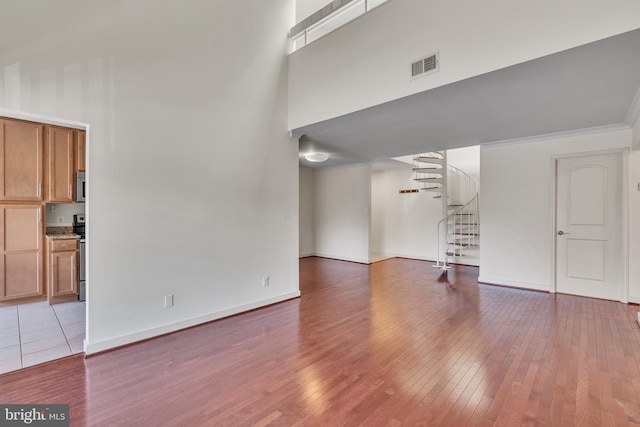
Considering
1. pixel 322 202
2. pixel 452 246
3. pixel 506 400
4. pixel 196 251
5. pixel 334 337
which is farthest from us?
pixel 322 202

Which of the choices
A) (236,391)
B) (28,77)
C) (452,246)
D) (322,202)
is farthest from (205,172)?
(452,246)

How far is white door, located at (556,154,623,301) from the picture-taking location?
4027mm

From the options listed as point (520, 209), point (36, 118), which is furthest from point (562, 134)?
point (36, 118)

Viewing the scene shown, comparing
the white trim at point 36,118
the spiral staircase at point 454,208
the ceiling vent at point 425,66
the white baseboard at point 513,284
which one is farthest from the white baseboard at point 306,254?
the white trim at point 36,118

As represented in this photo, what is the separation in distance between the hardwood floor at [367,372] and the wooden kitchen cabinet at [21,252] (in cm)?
217

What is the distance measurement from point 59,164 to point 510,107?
5.75 m

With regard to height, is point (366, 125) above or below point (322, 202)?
above

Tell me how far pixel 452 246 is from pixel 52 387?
6.57m

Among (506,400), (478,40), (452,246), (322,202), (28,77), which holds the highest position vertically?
(478,40)

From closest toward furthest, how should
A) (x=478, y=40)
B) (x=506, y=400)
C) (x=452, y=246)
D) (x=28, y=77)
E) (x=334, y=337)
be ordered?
(x=506, y=400)
(x=28, y=77)
(x=478, y=40)
(x=334, y=337)
(x=452, y=246)

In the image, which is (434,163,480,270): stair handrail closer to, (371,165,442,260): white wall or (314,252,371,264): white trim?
(371,165,442,260): white wall

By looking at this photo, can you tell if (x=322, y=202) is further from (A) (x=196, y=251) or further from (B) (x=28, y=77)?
(B) (x=28, y=77)

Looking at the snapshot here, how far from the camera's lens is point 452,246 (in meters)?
6.42

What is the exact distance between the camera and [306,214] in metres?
7.92
